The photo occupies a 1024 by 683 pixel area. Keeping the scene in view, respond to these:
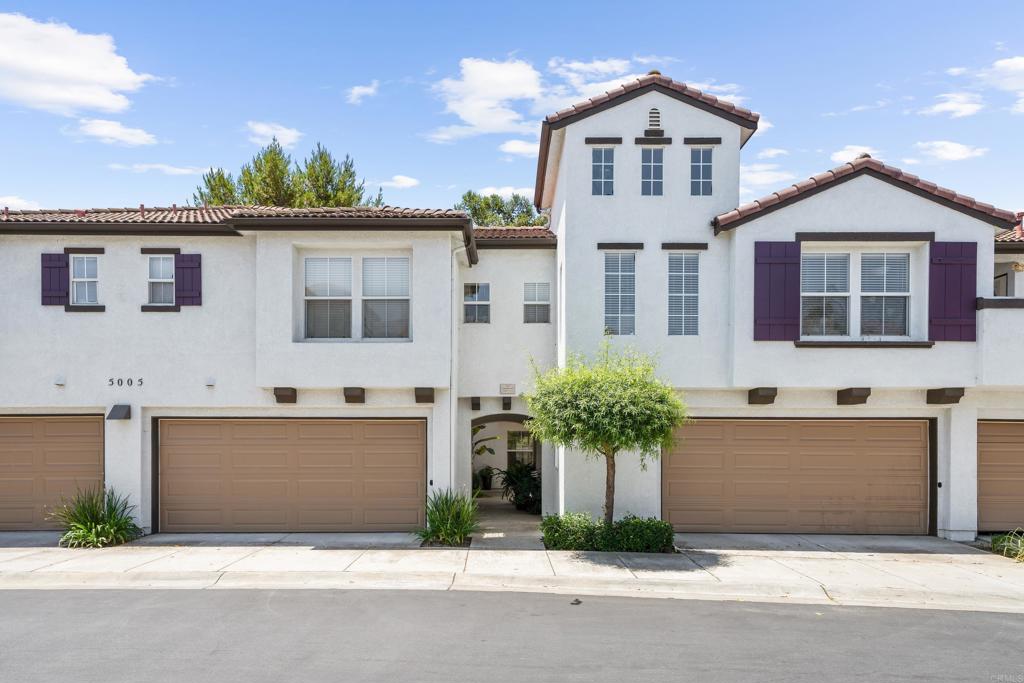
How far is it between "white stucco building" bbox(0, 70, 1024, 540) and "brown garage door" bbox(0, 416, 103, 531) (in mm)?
54

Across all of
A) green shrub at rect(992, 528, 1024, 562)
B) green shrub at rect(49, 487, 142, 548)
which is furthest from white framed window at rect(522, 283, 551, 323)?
green shrub at rect(992, 528, 1024, 562)

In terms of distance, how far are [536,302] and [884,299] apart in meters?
6.68

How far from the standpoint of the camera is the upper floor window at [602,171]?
1293 cm

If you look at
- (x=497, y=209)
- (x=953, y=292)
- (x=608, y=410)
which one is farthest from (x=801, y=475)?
(x=497, y=209)

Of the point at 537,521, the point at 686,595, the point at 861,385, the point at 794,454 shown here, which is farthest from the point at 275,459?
the point at 861,385

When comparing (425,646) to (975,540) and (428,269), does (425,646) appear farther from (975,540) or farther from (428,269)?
(975,540)

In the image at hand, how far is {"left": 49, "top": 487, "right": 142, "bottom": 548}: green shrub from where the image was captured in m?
11.9

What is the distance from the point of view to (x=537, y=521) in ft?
47.8

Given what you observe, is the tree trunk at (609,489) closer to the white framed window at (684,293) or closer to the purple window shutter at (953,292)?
the white framed window at (684,293)

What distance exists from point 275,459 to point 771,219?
10.5 metres

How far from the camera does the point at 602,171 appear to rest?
12945mm

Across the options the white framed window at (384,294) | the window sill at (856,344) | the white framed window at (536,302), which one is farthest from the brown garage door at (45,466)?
the window sill at (856,344)

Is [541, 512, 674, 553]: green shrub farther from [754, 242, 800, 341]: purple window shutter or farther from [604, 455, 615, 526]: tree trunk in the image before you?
[754, 242, 800, 341]: purple window shutter

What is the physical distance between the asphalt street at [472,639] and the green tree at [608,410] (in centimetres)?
260
